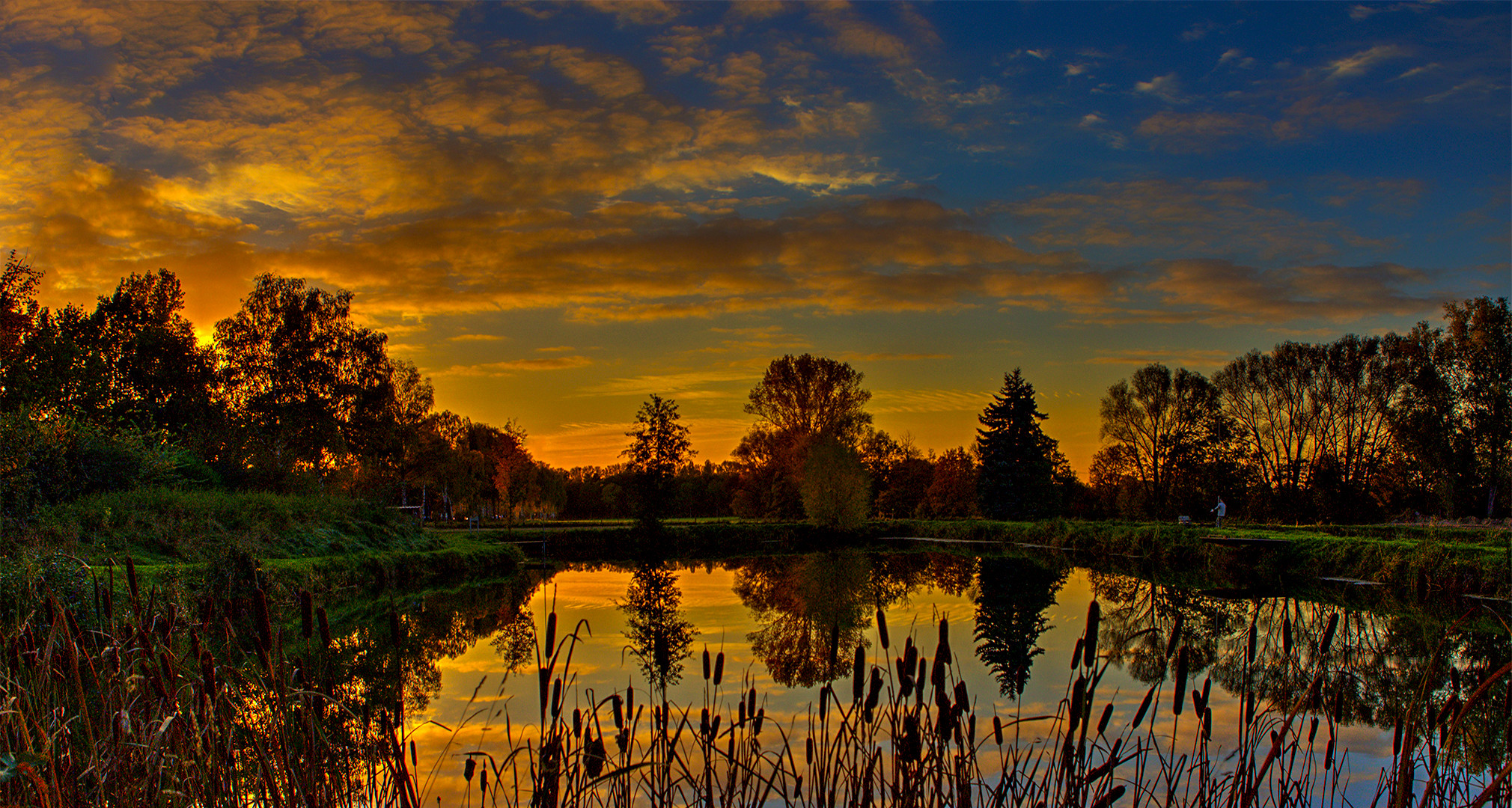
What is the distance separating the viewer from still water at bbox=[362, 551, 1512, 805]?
255 inches

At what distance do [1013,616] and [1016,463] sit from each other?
33.2 meters

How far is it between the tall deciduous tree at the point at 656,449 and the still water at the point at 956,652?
1219 cm

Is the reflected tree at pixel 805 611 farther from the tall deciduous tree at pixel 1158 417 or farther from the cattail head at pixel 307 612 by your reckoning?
the tall deciduous tree at pixel 1158 417

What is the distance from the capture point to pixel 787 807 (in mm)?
3498

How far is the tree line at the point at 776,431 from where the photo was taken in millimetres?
31641

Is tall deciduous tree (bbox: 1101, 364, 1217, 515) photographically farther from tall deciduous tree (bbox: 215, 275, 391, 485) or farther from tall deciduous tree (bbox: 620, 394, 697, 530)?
tall deciduous tree (bbox: 215, 275, 391, 485)

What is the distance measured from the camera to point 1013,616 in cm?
1678

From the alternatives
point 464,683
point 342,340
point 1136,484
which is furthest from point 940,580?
point 1136,484

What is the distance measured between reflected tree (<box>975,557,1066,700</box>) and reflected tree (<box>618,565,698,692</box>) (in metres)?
4.01

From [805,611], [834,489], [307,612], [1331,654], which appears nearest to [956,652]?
[1331,654]

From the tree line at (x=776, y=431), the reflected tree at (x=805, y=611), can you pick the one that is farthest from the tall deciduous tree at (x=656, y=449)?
the reflected tree at (x=805, y=611)

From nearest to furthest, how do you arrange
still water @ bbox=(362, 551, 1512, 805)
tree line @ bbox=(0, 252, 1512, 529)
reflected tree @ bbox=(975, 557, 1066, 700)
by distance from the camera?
still water @ bbox=(362, 551, 1512, 805), reflected tree @ bbox=(975, 557, 1066, 700), tree line @ bbox=(0, 252, 1512, 529)

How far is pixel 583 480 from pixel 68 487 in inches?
2461

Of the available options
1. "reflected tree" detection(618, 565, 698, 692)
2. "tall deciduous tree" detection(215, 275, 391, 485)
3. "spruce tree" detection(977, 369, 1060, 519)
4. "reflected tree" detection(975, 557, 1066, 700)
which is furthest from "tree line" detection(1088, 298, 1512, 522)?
"tall deciduous tree" detection(215, 275, 391, 485)
